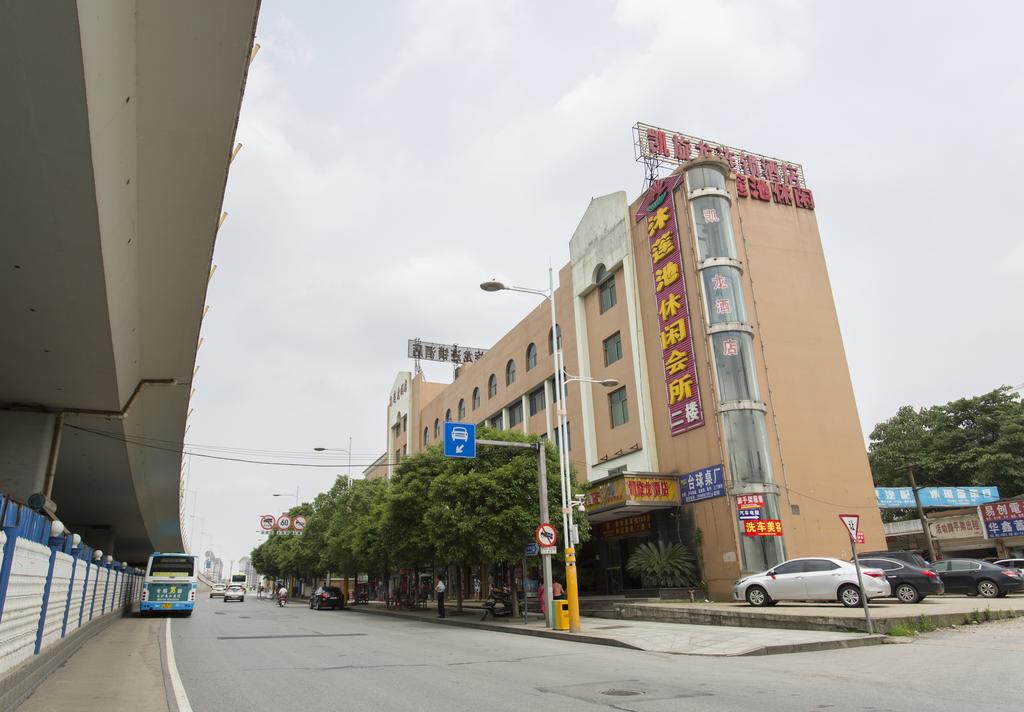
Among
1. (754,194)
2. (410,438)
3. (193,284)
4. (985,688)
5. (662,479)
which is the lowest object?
(985,688)

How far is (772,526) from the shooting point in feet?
81.0

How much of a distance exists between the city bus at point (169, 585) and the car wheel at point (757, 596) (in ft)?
76.6

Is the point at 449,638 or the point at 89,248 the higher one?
the point at 89,248

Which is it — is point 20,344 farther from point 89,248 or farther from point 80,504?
point 80,504

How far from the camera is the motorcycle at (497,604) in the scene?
82.3 ft

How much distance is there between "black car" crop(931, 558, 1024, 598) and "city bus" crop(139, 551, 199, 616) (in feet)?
96.7

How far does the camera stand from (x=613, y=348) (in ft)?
108

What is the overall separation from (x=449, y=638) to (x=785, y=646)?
8.77 m

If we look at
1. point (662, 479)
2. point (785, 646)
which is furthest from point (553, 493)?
point (785, 646)

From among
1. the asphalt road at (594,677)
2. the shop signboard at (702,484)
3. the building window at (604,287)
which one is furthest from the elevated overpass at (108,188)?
the building window at (604,287)

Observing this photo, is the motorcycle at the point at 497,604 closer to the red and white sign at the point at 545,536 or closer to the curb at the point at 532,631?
the curb at the point at 532,631

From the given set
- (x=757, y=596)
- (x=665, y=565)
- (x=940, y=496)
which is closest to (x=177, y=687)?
(x=757, y=596)

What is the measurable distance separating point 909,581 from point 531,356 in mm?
24667

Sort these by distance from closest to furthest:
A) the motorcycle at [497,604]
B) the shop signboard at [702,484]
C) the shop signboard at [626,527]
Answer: the motorcycle at [497,604]
the shop signboard at [702,484]
the shop signboard at [626,527]
